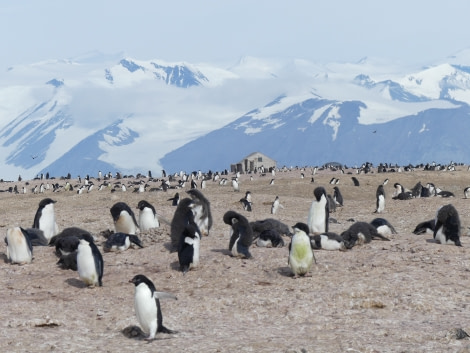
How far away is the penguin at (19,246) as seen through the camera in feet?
54.8

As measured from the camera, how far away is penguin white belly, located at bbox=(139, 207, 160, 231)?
21.6 meters

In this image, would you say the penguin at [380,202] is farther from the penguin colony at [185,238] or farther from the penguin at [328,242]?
the penguin at [328,242]

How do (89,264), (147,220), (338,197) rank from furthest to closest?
(338,197)
(147,220)
(89,264)

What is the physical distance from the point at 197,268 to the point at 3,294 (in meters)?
3.58

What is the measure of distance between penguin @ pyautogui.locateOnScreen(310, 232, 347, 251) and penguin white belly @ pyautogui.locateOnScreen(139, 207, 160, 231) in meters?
5.55

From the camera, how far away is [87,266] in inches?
563

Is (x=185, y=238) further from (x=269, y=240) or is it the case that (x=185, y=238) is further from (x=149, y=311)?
(x=149, y=311)

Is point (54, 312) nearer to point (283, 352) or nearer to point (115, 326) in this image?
point (115, 326)

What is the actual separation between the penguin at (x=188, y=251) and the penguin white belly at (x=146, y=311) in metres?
3.78

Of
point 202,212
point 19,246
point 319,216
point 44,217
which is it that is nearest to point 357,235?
point 319,216

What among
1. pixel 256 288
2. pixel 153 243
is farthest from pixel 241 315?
pixel 153 243

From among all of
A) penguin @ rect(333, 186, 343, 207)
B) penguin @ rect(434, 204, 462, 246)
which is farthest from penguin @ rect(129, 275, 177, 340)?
penguin @ rect(333, 186, 343, 207)

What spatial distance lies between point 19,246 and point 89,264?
3.04 metres

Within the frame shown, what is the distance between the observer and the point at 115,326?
39.8 ft
